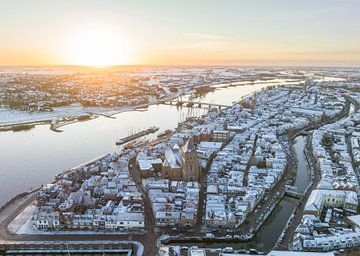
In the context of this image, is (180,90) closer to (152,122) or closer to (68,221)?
(152,122)

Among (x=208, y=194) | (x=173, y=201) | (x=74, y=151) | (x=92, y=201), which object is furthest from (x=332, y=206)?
(x=74, y=151)

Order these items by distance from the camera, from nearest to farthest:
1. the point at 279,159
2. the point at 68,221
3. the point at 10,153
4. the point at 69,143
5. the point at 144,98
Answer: the point at 68,221
the point at 279,159
the point at 10,153
the point at 69,143
the point at 144,98

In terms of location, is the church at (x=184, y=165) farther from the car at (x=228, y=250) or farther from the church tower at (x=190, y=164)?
the car at (x=228, y=250)

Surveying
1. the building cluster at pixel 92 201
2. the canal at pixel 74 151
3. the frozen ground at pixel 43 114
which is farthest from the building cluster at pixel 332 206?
the frozen ground at pixel 43 114

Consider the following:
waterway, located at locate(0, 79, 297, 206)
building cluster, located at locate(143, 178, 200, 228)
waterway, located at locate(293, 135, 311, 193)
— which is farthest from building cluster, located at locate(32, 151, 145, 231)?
waterway, located at locate(293, 135, 311, 193)

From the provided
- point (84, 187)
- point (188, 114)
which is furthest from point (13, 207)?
point (188, 114)

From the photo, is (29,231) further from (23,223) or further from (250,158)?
(250,158)
